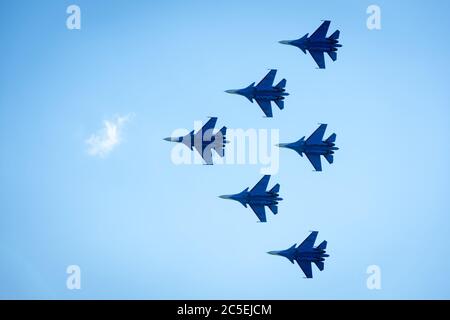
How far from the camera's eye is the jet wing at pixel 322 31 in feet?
216

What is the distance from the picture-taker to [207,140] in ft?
213

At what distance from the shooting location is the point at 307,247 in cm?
6388

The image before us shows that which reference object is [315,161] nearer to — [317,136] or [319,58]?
[317,136]

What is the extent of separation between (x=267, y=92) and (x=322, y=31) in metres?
8.63

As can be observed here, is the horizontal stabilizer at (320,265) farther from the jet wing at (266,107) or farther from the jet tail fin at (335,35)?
the jet tail fin at (335,35)

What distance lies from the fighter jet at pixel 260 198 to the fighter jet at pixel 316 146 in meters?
4.55

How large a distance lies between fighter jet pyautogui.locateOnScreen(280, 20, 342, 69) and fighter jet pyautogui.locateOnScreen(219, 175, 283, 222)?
13428mm

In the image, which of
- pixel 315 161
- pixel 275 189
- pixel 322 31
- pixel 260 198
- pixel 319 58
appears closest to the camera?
pixel 275 189

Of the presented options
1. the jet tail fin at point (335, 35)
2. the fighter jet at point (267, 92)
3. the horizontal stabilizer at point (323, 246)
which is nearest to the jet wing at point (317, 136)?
the fighter jet at point (267, 92)

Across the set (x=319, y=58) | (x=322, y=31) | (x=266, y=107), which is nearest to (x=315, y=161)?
(x=266, y=107)

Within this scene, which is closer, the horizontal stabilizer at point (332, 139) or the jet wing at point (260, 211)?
the horizontal stabilizer at point (332, 139)

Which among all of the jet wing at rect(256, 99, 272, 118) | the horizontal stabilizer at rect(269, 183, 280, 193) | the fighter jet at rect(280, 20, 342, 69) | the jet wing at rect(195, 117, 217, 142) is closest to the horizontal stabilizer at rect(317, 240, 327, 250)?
the horizontal stabilizer at rect(269, 183, 280, 193)
